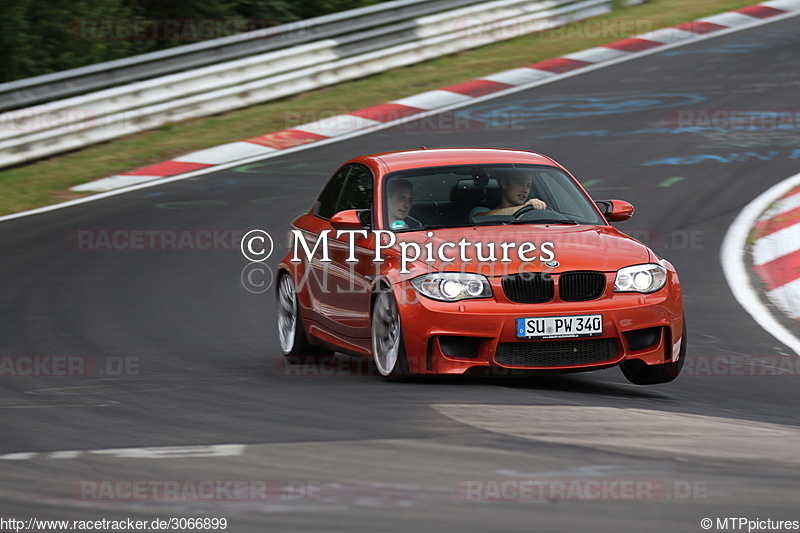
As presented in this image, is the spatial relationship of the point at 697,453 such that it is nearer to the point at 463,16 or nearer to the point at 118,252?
the point at 118,252

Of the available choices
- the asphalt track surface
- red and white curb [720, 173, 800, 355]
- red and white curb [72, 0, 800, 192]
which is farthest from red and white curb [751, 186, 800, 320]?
red and white curb [72, 0, 800, 192]

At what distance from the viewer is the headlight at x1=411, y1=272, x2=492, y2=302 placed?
7406 mm

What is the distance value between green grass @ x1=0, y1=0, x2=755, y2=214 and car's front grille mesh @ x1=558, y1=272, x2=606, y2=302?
8.89m

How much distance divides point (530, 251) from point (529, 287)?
27 centimetres

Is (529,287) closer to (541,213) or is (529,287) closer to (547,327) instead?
(547,327)

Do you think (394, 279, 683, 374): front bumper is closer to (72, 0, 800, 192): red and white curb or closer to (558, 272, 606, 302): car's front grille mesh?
(558, 272, 606, 302): car's front grille mesh

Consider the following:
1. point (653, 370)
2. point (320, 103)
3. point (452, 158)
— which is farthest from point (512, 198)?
point (320, 103)

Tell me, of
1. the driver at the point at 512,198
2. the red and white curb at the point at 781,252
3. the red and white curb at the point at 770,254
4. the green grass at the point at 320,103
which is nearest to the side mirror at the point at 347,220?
the driver at the point at 512,198

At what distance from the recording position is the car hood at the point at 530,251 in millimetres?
7492

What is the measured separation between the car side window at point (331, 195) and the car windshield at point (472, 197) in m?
0.78

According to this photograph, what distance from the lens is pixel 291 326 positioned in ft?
30.9

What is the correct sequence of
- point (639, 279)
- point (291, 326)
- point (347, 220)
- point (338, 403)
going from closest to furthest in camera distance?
point (338, 403)
point (639, 279)
point (347, 220)
point (291, 326)

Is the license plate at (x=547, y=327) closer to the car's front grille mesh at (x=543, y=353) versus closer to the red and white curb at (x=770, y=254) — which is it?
the car's front grille mesh at (x=543, y=353)

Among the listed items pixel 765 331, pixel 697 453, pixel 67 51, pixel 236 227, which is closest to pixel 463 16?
pixel 67 51
